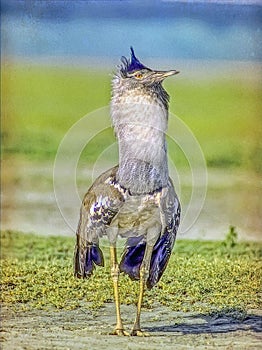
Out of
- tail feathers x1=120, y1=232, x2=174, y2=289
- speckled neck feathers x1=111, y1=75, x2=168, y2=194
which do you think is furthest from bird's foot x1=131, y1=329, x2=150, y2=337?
speckled neck feathers x1=111, y1=75, x2=168, y2=194

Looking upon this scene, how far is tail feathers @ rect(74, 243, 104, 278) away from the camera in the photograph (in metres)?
3.11

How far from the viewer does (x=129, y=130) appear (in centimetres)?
303

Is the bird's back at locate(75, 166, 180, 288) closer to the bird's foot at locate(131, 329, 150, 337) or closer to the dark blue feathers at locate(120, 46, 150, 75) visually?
the bird's foot at locate(131, 329, 150, 337)

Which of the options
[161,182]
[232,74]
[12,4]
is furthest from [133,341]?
[12,4]

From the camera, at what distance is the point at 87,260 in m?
3.13

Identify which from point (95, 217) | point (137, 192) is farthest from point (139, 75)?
point (95, 217)

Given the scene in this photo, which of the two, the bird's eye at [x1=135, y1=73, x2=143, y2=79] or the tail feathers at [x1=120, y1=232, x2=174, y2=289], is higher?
the bird's eye at [x1=135, y1=73, x2=143, y2=79]

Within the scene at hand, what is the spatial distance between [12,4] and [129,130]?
54cm

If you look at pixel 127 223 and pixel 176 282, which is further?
pixel 176 282

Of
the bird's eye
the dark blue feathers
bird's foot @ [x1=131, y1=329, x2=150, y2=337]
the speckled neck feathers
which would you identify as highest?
the dark blue feathers

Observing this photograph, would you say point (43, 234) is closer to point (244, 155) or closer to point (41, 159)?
point (41, 159)

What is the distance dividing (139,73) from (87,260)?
599 mm

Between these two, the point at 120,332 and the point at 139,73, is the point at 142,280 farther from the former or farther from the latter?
the point at 139,73

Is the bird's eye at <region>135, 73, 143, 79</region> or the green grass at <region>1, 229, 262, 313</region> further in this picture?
the green grass at <region>1, 229, 262, 313</region>
